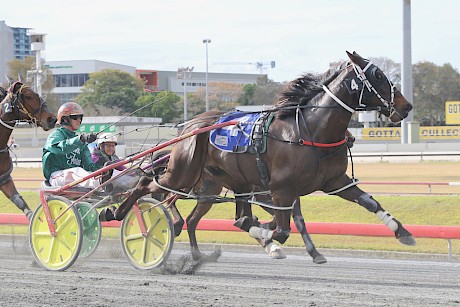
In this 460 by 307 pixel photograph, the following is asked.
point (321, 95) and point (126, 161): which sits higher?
point (321, 95)

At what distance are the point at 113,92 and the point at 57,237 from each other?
5391 centimetres

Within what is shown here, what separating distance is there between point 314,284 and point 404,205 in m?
7.55

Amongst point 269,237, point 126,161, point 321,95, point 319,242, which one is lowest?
point 319,242

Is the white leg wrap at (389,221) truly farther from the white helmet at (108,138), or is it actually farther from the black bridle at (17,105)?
the black bridle at (17,105)

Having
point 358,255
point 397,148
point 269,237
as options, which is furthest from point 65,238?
point 397,148

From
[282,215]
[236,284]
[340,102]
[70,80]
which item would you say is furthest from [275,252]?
[70,80]

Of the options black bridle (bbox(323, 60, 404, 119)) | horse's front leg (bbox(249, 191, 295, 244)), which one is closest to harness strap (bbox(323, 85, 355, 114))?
black bridle (bbox(323, 60, 404, 119))

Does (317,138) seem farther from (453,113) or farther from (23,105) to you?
(453,113)

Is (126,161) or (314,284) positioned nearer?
(314,284)

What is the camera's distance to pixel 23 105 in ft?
30.3

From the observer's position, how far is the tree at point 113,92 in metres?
58.2

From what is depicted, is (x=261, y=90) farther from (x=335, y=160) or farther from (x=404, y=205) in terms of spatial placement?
(x=335, y=160)

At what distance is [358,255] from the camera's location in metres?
11.1

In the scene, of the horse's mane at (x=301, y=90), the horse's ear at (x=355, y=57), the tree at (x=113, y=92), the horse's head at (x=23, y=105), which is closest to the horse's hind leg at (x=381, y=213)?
the horse's mane at (x=301, y=90)
